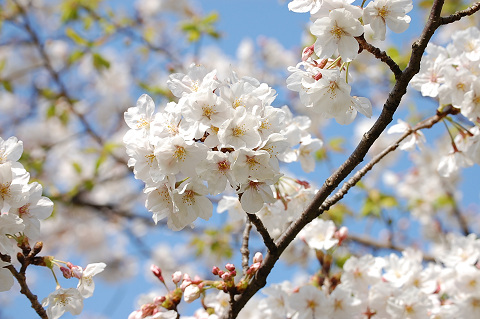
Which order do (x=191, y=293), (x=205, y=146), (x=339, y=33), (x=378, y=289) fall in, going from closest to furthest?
(x=205, y=146) < (x=339, y=33) < (x=191, y=293) < (x=378, y=289)

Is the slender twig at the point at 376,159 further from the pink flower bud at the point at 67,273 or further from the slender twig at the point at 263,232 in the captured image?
the pink flower bud at the point at 67,273

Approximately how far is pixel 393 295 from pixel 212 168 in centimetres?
138

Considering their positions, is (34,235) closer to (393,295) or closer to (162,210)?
(162,210)

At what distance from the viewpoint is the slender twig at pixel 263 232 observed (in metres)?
1.63

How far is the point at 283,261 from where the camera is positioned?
573 centimetres

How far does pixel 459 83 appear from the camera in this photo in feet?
6.51

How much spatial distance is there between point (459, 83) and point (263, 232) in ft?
3.28

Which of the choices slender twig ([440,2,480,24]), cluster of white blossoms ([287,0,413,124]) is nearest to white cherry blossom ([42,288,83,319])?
cluster of white blossoms ([287,0,413,124])

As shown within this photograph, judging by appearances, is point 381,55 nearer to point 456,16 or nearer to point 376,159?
point 456,16

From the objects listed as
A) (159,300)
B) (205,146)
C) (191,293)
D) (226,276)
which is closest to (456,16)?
(205,146)

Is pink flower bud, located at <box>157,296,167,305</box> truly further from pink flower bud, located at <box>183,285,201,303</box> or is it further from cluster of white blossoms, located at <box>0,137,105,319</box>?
cluster of white blossoms, located at <box>0,137,105,319</box>

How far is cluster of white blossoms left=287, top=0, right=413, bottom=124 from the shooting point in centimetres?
152

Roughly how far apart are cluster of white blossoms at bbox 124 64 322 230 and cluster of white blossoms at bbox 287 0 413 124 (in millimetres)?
162

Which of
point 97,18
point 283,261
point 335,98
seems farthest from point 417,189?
point 335,98
